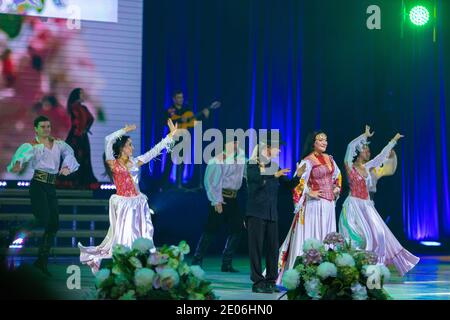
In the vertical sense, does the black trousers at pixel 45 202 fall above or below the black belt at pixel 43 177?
below

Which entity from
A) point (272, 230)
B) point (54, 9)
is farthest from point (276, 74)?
point (272, 230)

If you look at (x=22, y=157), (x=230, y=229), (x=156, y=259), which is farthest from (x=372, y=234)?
(x=156, y=259)

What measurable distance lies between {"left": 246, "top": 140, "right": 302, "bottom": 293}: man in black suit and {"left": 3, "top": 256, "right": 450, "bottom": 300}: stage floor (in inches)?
8.0

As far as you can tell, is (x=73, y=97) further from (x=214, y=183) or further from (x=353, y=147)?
(x=353, y=147)

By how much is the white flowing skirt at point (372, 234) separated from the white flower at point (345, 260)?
13.3ft

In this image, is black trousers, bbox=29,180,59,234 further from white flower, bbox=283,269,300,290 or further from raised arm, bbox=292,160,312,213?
white flower, bbox=283,269,300,290

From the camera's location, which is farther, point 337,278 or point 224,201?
point 224,201

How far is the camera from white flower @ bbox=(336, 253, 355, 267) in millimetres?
4551

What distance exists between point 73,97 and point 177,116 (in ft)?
4.41

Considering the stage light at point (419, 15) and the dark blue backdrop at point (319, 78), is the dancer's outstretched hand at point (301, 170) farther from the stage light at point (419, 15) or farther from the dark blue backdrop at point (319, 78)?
the stage light at point (419, 15)

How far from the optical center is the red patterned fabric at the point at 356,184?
882cm

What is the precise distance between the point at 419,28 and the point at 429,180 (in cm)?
215

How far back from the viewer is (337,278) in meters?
4.54

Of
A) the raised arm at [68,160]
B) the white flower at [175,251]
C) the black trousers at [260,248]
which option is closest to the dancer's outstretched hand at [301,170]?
the black trousers at [260,248]
